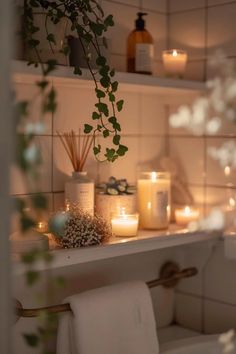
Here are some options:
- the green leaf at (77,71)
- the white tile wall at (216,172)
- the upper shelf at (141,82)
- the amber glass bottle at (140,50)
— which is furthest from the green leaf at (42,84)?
the white tile wall at (216,172)

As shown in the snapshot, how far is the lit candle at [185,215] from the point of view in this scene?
1.44 m

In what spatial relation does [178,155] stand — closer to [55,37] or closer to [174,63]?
[174,63]

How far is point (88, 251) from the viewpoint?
1.12 metres

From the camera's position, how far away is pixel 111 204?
4.20 feet

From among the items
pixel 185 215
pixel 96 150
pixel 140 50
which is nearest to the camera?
pixel 96 150

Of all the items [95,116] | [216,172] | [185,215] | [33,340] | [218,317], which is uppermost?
[95,116]

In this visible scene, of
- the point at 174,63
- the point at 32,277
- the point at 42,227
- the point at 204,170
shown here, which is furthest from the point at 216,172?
the point at 32,277

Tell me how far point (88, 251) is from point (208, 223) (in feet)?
1.36

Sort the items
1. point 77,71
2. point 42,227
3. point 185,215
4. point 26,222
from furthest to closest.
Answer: point 185,215
point 77,71
point 42,227
point 26,222

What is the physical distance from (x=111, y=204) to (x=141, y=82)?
271mm

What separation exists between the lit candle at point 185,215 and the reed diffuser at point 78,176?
28 cm

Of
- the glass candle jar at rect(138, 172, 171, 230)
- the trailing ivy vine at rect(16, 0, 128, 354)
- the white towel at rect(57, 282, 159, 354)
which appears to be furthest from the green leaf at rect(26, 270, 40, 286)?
the glass candle jar at rect(138, 172, 171, 230)

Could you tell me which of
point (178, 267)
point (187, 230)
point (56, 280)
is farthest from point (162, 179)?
point (56, 280)

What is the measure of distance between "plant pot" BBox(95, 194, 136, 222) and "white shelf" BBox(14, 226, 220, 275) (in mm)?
66
